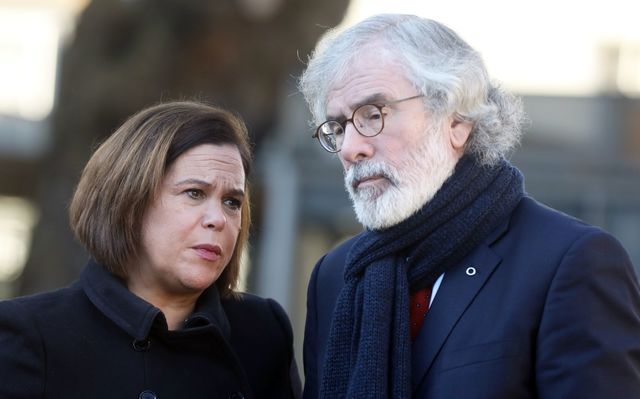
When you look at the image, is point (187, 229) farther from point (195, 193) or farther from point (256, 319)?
point (256, 319)

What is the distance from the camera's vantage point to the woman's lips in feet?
11.6

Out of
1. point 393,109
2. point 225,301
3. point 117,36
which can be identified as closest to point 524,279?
point 393,109

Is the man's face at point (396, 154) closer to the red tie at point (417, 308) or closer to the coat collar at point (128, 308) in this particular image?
the red tie at point (417, 308)

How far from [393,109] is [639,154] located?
10377 mm

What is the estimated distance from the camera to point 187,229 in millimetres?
3529

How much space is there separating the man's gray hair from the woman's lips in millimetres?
563

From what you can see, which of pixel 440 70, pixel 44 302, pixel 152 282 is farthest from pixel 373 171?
pixel 44 302

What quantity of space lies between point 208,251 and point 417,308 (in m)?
0.67

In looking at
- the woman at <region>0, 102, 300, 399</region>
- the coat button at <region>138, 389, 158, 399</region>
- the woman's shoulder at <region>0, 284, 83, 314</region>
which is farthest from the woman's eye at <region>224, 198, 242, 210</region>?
the coat button at <region>138, 389, 158, 399</region>

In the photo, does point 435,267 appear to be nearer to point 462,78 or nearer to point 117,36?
point 462,78

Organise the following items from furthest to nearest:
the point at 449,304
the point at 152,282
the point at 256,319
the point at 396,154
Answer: the point at 256,319 < the point at 152,282 < the point at 396,154 < the point at 449,304

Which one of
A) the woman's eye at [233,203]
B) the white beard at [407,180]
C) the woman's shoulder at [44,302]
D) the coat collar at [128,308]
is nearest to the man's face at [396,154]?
the white beard at [407,180]

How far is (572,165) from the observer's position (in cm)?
1316

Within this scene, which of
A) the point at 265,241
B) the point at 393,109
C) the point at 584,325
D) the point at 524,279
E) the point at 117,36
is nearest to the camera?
the point at 584,325
